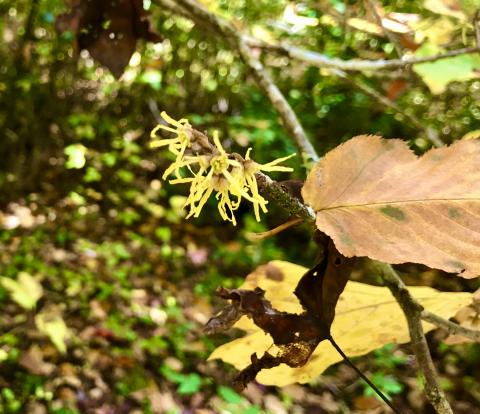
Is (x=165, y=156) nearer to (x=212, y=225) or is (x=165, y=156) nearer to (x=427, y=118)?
(x=212, y=225)

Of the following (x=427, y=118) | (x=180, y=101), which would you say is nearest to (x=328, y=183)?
(x=427, y=118)

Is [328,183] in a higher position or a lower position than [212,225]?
higher

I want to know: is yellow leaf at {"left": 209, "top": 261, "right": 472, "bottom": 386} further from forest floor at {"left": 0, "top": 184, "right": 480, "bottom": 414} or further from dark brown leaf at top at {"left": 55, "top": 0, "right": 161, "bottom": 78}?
forest floor at {"left": 0, "top": 184, "right": 480, "bottom": 414}

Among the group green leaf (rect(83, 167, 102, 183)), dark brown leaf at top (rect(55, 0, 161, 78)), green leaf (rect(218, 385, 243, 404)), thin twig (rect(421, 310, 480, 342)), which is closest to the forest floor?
green leaf (rect(218, 385, 243, 404))

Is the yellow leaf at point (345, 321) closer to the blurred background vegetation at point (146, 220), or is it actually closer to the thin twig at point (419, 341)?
the thin twig at point (419, 341)

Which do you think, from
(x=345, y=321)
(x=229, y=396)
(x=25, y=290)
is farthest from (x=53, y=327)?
(x=345, y=321)

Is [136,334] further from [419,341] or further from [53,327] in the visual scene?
[419,341]
